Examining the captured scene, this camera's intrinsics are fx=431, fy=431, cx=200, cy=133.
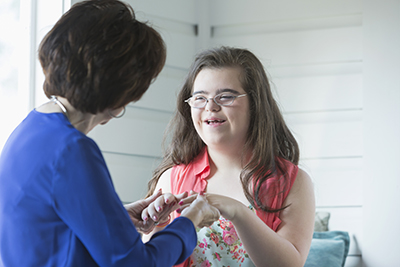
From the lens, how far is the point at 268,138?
1.75 m

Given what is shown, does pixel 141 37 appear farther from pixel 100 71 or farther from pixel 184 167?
pixel 184 167

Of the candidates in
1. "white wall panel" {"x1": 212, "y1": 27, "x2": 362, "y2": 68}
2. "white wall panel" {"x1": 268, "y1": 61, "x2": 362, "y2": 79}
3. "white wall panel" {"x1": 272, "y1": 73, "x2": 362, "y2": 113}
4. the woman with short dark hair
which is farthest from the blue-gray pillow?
the woman with short dark hair

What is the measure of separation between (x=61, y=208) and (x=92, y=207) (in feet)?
0.21

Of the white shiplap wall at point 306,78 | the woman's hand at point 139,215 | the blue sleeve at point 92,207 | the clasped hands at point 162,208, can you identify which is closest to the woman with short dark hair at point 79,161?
the blue sleeve at point 92,207

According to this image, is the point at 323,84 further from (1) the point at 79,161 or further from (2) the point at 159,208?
(1) the point at 79,161

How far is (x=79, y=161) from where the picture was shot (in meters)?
0.89

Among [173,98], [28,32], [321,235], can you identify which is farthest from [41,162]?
[321,235]

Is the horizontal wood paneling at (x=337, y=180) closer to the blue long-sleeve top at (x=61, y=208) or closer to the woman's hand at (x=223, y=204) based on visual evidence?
the woman's hand at (x=223, y=204)

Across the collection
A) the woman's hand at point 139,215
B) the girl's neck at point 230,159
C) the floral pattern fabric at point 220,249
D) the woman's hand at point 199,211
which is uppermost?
the girl's neck at point 230,159

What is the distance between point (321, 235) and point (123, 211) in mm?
2114

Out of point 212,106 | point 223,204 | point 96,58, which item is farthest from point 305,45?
point 96,58

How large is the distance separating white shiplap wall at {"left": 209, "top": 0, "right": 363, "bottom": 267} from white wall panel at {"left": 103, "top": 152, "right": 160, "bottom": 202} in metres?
1.07

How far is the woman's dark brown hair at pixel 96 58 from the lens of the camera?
3.18 feet

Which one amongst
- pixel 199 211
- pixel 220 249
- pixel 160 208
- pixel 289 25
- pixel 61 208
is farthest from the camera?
pixel 289 25
